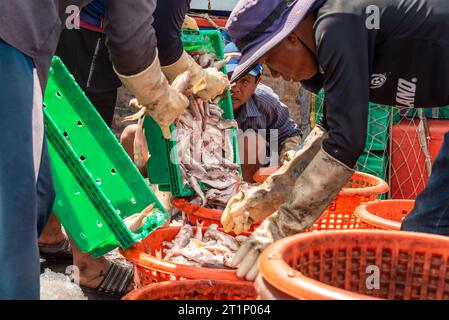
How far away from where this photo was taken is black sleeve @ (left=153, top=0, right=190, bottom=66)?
3.43 meters

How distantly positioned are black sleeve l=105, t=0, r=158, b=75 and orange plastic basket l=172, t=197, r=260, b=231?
851 millimetres

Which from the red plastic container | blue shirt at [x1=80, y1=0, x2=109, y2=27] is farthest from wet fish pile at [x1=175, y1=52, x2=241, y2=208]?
the red plastic container

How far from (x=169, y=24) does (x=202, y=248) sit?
1390 millimetres

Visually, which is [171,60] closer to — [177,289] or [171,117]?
[171,117]

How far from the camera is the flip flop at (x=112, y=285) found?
11.1 ft

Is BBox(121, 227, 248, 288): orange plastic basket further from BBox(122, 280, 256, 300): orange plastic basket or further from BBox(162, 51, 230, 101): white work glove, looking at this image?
BBox(162, 51, 230, 101): white work glove

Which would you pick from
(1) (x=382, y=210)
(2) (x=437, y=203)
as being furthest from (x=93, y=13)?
(2) (x=437, y=203)

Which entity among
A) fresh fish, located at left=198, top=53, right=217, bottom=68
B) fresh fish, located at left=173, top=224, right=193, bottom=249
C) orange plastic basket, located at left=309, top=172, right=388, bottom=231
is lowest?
orange plastic basket, located at left=309, top=172, right=388, bottom=231

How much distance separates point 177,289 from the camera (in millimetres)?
2162

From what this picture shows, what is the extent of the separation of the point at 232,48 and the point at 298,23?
285cm

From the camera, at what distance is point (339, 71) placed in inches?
78.2

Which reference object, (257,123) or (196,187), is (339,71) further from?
(257,123)
